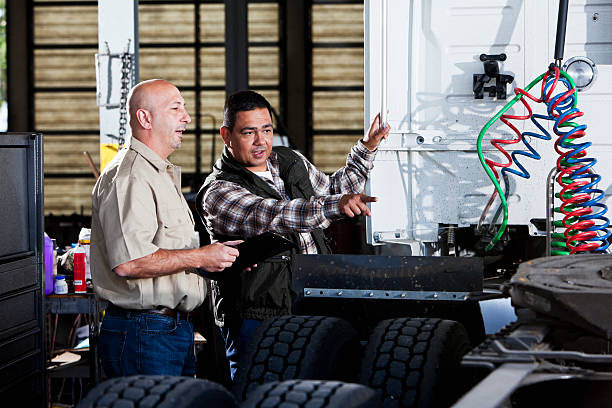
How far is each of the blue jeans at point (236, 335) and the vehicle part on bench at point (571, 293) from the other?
4.44ft

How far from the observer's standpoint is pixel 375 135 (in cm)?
418

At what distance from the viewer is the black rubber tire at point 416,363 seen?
8.30 ft

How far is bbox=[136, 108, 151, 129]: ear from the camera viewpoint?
348 cm

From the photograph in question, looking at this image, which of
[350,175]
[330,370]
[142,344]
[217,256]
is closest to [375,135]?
[350,175]

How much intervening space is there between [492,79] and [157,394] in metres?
2.66

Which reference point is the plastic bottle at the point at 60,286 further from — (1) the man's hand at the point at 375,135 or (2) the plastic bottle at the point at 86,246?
(1) the man's hand at the point at 375,135

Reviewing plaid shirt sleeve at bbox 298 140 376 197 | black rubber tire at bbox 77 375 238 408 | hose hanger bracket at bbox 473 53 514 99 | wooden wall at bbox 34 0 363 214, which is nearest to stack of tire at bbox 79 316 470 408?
black rubber tire at bbox 77 375 238 408

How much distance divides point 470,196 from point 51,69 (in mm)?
9871

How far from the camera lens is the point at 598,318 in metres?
2.21

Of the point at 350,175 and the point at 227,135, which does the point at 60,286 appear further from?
the point at 350,175

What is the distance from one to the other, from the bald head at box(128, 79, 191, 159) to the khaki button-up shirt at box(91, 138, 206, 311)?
0.07 metres

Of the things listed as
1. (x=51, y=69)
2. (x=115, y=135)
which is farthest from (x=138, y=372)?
(x=51, y=69)

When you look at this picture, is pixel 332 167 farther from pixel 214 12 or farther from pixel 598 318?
pixel 598 318

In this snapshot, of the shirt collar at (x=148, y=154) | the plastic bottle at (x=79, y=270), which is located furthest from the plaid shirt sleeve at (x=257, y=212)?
the plastic bottle at (x=79, y=270)
